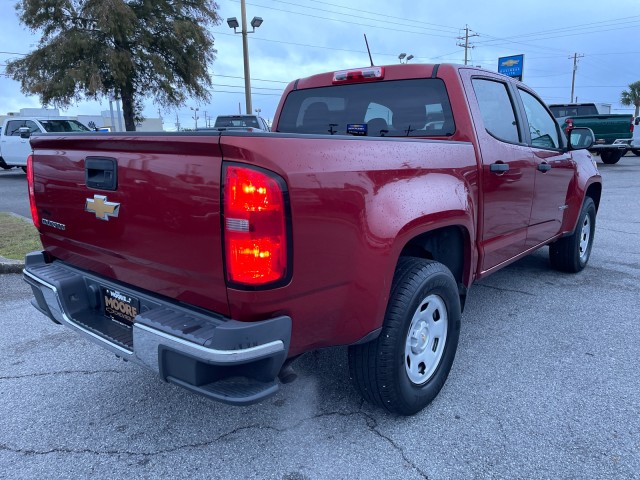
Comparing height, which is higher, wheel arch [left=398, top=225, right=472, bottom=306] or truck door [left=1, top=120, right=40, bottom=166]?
truck door [left=1, top=120, right=40, bottom=166]

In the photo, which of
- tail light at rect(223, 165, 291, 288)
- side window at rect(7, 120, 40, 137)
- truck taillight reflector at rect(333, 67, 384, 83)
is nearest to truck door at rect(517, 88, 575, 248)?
truck taillight reflector at rect(333, 67, 384, 83)

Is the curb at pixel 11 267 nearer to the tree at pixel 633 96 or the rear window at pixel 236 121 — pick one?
the rear window at pixel 236 121

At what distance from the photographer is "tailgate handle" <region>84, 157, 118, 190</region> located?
231 centimetres

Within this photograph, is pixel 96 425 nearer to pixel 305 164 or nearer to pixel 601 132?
pixel 305 164

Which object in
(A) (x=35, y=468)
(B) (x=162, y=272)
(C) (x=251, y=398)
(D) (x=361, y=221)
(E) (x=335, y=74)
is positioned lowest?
(A) (x=35, y=468)

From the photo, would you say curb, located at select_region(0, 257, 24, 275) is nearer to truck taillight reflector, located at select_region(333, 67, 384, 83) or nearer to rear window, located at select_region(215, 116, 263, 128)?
truck taillight reflector, located at select_region(333, 67, 384, 83)

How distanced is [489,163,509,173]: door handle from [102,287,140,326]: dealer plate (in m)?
2.27

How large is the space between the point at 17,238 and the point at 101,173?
5.23 metres

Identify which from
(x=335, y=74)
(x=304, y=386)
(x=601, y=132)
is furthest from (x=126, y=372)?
(x=601, y=132)

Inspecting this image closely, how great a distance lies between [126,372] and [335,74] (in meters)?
2.57

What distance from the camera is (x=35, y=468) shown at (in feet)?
7.72

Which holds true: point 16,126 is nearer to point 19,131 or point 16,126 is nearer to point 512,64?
point 19,131

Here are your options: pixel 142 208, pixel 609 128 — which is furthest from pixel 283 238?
pixel 609 128

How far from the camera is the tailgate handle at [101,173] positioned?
231cm
